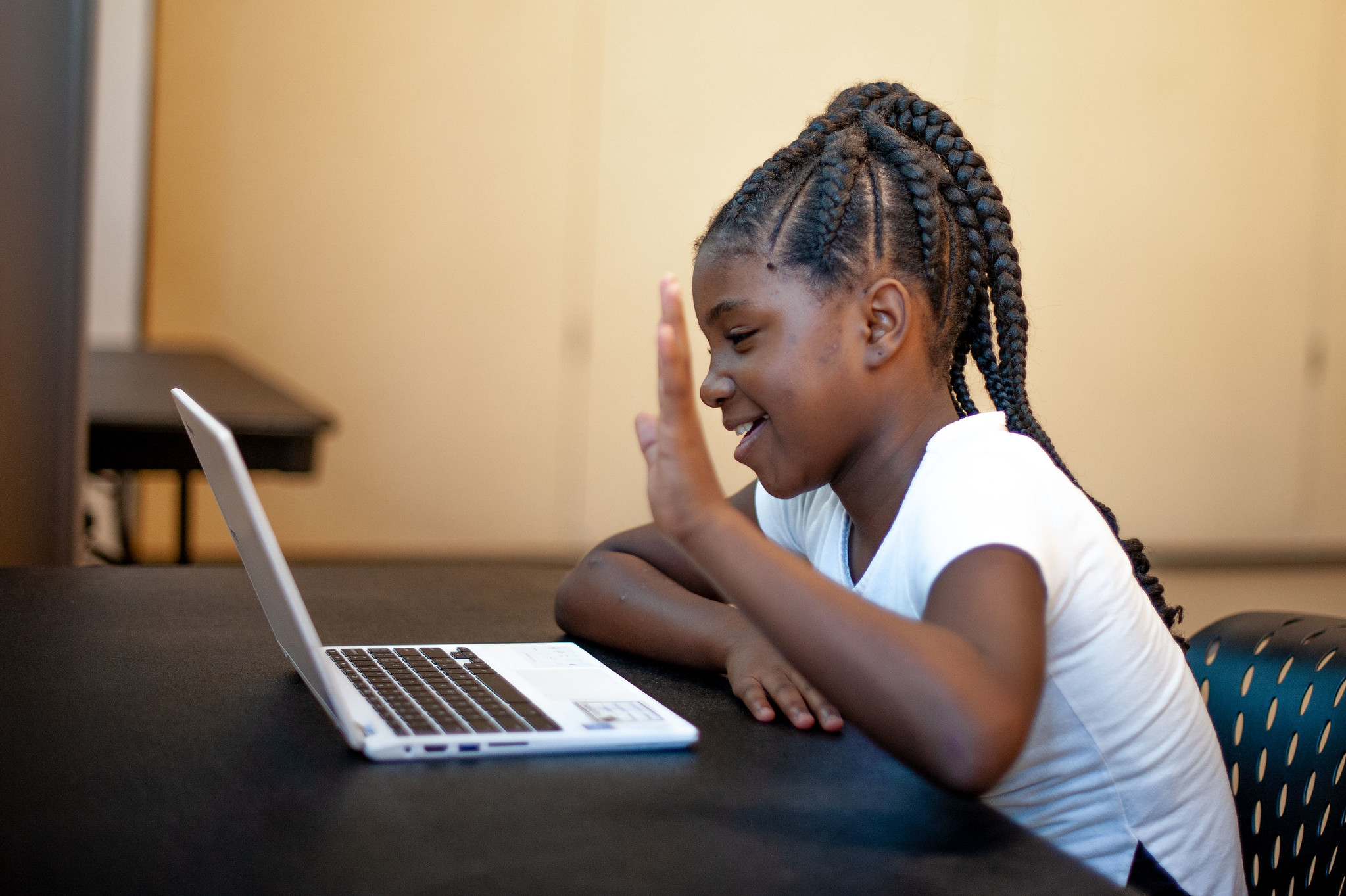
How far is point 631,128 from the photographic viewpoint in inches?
149

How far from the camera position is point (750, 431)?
94 centimetres

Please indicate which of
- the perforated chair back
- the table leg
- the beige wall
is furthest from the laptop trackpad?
the beige wall

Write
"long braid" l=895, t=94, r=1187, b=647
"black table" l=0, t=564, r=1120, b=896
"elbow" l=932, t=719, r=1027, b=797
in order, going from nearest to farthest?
1. "black table" l=0, t=564, r=1120, b=896
2. "elbow" l=932, t=719, r=1027, b=797
3. "long braid" l=895, t=94, r=1187, b=647

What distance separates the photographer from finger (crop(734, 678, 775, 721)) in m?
0.75

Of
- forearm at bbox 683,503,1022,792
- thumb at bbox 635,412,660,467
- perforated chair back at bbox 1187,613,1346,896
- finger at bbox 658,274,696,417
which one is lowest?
perforated chair back at bbox 1187,613,1346,896

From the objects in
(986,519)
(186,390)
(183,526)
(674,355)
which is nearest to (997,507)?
(986,519)

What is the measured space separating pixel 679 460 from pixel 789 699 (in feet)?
0.62

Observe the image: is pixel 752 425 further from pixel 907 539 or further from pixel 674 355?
pixel 674 355

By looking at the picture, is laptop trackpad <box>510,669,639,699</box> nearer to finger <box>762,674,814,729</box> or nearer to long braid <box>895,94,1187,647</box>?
finger <box>762,674,814,729</box>

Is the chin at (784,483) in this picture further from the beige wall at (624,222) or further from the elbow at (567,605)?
the beige wall at (624,222)

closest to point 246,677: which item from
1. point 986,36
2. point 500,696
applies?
point 500,696

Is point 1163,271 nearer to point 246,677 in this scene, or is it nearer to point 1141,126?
point 1141,126

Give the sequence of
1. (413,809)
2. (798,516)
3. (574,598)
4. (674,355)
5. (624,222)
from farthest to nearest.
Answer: (624,222) → (798,516) → (574,598) → (674,355) → (413,809)

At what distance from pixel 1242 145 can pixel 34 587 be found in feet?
14.4
